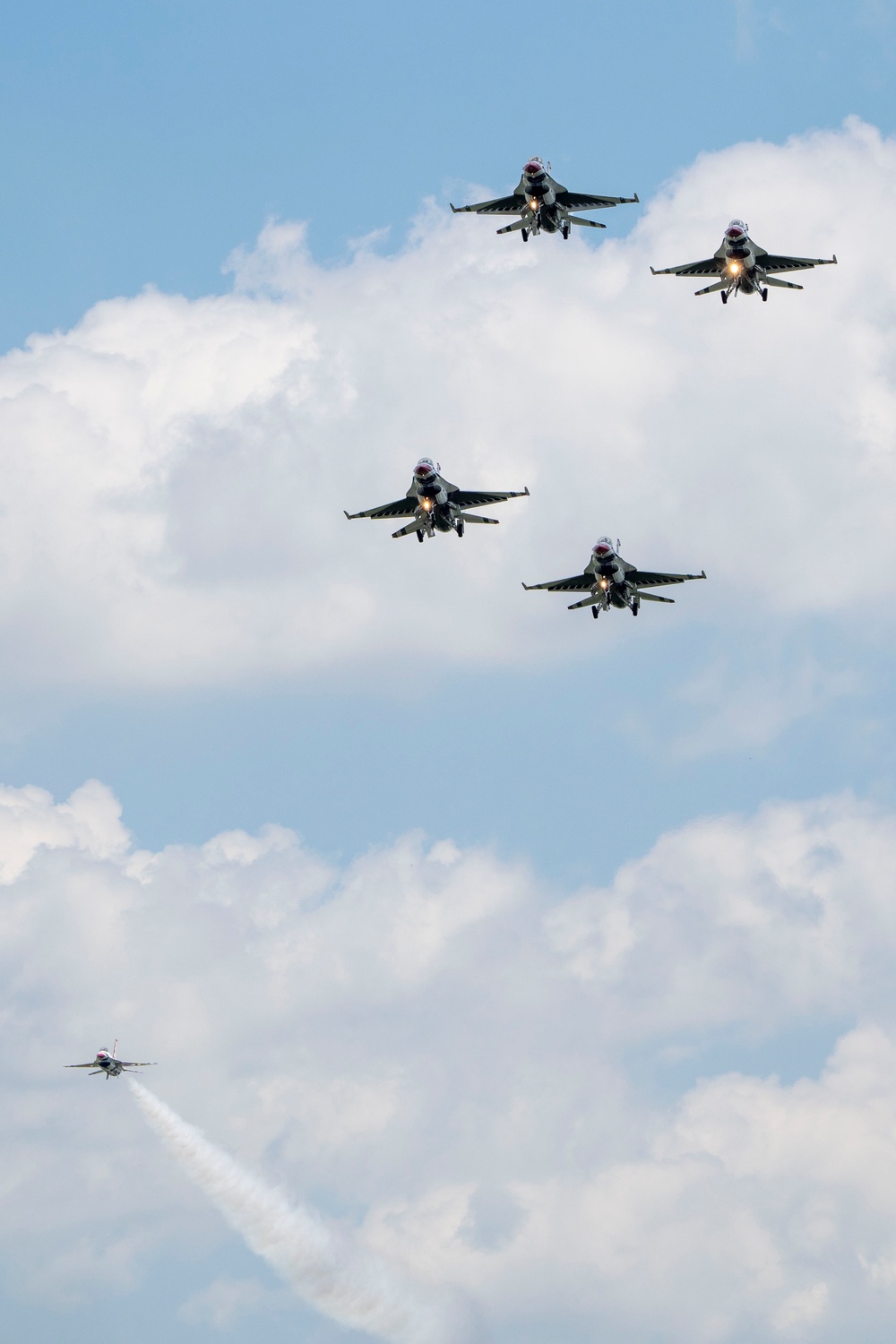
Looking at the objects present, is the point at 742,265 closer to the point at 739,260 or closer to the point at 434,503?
the point at 739,260

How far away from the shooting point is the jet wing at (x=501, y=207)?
15925 centimetres

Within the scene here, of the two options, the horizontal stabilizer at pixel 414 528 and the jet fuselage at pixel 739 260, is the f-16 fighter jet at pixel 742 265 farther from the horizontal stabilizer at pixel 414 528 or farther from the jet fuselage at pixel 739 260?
the horizontal stabilizer at pixel 414 528

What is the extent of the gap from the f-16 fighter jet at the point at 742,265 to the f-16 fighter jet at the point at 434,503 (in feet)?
91.2

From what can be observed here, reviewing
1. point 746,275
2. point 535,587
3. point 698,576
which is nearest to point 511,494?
point 535,587

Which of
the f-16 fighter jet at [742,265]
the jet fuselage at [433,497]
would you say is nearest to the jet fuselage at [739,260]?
the f-16 fighter jet at [742,265]

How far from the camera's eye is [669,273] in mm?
167375

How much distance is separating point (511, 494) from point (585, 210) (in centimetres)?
2841

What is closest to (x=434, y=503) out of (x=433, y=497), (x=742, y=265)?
(x=433, y=497)

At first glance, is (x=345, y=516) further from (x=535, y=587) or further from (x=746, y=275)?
(x=746, y=275)

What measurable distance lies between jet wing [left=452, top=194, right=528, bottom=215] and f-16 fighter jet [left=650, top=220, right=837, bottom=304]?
45.7 ft

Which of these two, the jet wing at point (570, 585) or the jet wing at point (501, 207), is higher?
the jet wing at point (501, 207)

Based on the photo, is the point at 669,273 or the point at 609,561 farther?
the point at 669,273

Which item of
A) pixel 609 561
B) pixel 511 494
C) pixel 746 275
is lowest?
pixel 609 561

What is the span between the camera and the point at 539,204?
6220 inches
